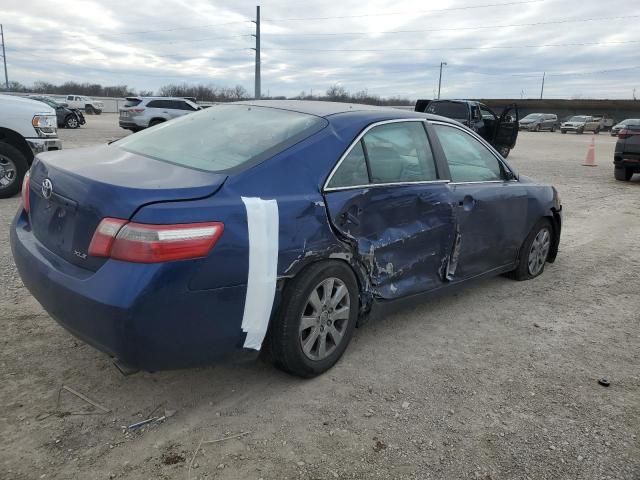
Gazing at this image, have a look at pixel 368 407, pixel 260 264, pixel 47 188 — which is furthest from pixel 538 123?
pixel 47 188

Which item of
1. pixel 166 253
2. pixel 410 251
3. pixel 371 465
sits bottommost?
pixel 371 465

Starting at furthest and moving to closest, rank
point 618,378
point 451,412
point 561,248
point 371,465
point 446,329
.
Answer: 1. point 561,248
2. point 446,329
3. point 618,378
4. point 451,412
5. point 371,465

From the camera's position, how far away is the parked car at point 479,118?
1523cm

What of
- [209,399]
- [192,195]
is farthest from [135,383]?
[192,195]

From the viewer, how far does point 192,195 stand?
7.95 ft

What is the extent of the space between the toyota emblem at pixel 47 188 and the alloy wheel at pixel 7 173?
5.41 metres

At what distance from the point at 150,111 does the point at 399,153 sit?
69.9 ft

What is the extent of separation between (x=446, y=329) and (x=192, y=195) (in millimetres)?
2305

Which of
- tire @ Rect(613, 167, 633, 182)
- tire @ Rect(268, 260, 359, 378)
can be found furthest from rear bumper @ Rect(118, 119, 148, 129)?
tire @ Rect(268, 260, 359, 378)

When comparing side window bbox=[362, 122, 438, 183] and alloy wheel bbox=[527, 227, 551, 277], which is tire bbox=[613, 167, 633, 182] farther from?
side window bbox=[362, 122, 438, 183]

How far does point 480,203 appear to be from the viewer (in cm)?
404

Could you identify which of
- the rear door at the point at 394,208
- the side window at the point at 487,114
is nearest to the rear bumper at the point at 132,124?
the side window at the point at 487,114

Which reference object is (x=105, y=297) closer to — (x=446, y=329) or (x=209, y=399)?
(x=209, y=399)

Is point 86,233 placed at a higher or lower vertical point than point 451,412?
higher
